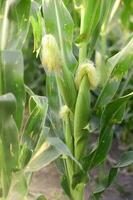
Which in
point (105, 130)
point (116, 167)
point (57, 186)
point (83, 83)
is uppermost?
point (83, 83)

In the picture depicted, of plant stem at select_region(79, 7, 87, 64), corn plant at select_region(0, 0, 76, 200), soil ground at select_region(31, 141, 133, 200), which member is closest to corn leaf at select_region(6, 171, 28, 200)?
corn plant at select_region(0, 0, 76, 200)

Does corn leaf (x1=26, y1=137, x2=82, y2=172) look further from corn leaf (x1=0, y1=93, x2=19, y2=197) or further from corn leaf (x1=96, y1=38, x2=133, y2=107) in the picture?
corn leaf (x1=96, y1=38, x2=133, y2=107)

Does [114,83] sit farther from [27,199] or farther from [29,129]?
[27,199]

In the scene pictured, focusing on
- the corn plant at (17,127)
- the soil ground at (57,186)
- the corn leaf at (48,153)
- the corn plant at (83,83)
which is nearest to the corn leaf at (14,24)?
the corn plant at (17,127)

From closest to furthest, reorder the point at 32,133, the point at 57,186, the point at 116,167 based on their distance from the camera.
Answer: the point at 32,133 < the point at 116,167 < the point at 57,186

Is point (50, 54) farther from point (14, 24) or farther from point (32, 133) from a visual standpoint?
point (32, 133)

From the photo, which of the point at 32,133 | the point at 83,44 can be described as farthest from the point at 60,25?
the point at 32,133

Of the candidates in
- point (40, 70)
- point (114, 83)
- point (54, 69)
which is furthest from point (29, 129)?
point (40, 70)

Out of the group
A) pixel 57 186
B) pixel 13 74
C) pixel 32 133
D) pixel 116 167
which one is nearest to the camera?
pixel 13 74
